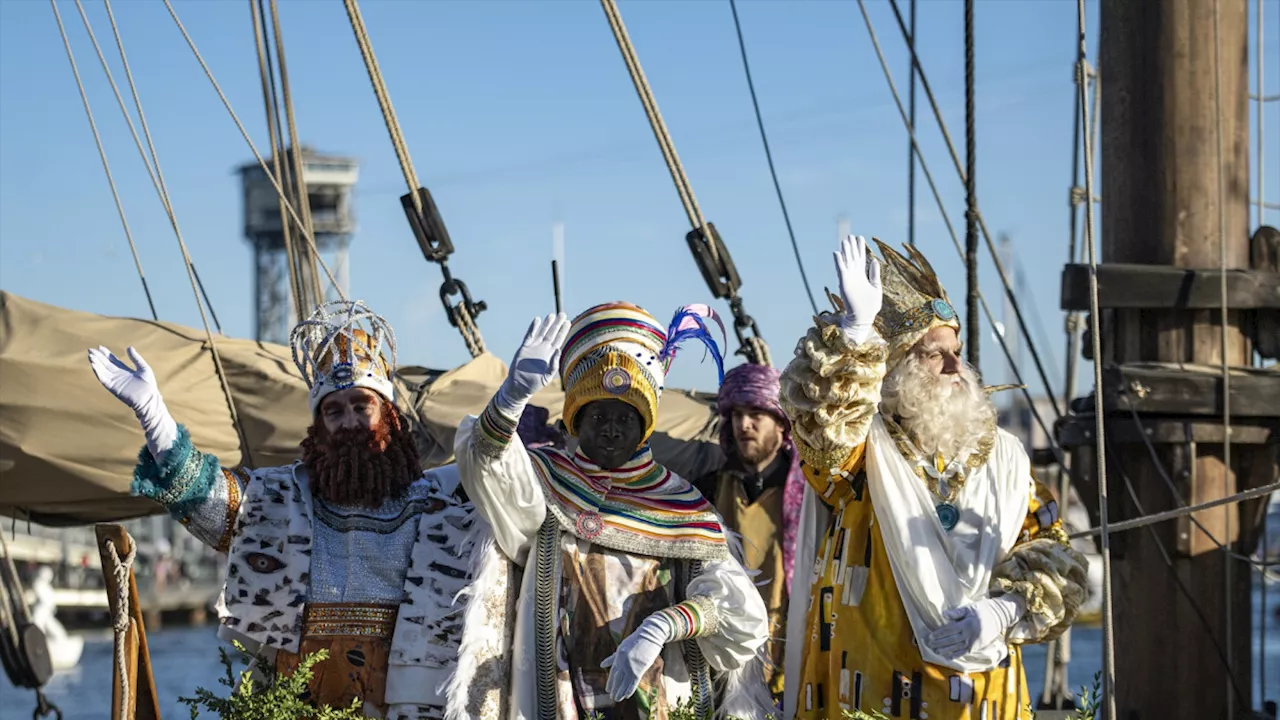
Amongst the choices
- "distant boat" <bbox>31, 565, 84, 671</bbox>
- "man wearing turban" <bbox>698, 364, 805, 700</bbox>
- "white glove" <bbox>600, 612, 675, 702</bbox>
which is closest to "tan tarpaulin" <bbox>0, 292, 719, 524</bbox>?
"man wearing turban" <bbox>698, 364, 805, 700</bbox>

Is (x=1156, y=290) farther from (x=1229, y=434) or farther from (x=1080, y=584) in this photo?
(x=1080, y=584)

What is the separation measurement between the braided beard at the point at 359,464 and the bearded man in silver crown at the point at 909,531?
3.10ft

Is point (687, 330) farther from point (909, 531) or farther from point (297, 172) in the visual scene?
point (297, 172)

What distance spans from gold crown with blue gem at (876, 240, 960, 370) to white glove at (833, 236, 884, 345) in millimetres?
246

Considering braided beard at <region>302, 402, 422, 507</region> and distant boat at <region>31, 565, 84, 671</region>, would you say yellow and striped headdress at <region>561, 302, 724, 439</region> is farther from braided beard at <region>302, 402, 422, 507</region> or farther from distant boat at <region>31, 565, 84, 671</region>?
distant boat at <region>31, 565, 84, 671</region>

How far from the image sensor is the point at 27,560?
3391 centimetres

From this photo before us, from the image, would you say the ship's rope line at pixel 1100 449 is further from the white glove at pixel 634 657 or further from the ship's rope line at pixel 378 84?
the ship's rope line at pixel 378 84

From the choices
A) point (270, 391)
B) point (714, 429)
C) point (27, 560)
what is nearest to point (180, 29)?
point (270, 391)

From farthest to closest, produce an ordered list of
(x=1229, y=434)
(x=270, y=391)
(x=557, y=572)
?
(x=270, y=391)
(x=1229, y=434)
(x=557, y=572)

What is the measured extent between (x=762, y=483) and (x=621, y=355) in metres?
0.88

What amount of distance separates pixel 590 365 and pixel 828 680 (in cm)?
88

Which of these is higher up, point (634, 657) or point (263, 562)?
point (263, 562)

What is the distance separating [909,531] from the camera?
11.1 feet

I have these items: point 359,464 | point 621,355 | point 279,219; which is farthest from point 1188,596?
point 279,219
